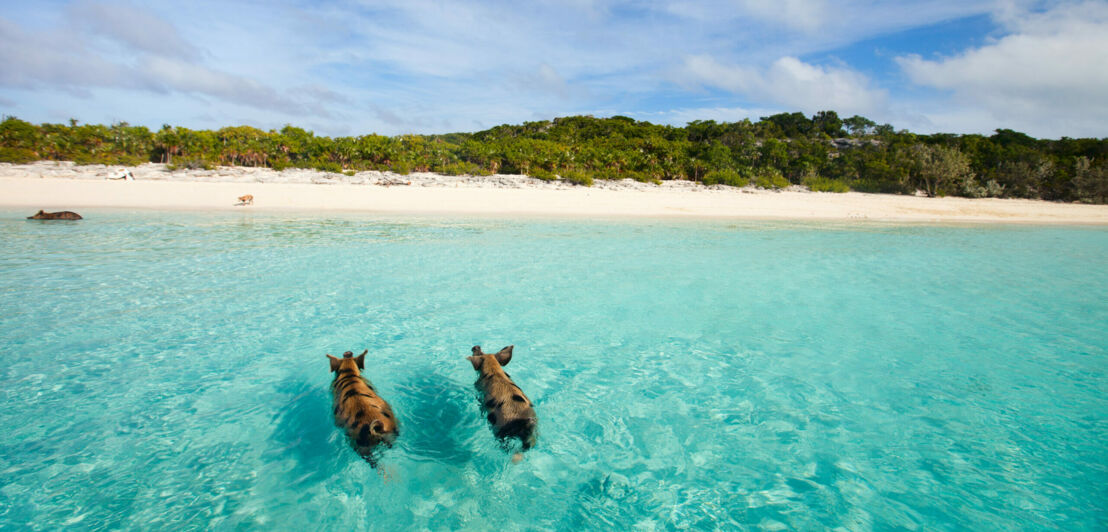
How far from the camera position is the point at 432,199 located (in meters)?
26.9

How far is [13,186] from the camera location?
2359 cm

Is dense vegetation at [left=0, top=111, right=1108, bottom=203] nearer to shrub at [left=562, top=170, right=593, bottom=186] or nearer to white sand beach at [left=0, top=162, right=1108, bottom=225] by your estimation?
shrub at [left=562, top=170, right=593, bottom=186]

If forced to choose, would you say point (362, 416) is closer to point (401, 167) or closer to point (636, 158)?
point (401, 167)

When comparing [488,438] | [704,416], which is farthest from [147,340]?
[704,416]

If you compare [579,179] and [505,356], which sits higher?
[579,179]

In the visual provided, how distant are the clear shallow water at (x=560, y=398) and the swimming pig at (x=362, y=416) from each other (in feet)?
1.14

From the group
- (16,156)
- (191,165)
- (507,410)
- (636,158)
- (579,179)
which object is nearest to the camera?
(507,410)

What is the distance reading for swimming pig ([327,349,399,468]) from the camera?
2.92m

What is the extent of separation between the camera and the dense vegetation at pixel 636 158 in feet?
125

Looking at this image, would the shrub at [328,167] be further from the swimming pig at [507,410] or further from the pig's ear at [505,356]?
the swimming pig at [507,410]

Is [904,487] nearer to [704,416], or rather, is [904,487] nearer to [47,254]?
[704,416]

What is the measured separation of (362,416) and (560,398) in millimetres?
1944

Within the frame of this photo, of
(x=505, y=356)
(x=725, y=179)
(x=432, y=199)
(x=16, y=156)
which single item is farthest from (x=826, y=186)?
(x=16, y=156)

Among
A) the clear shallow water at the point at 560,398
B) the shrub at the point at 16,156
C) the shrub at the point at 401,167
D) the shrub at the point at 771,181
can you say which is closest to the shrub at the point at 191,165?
the shrub at the point at 16,156
